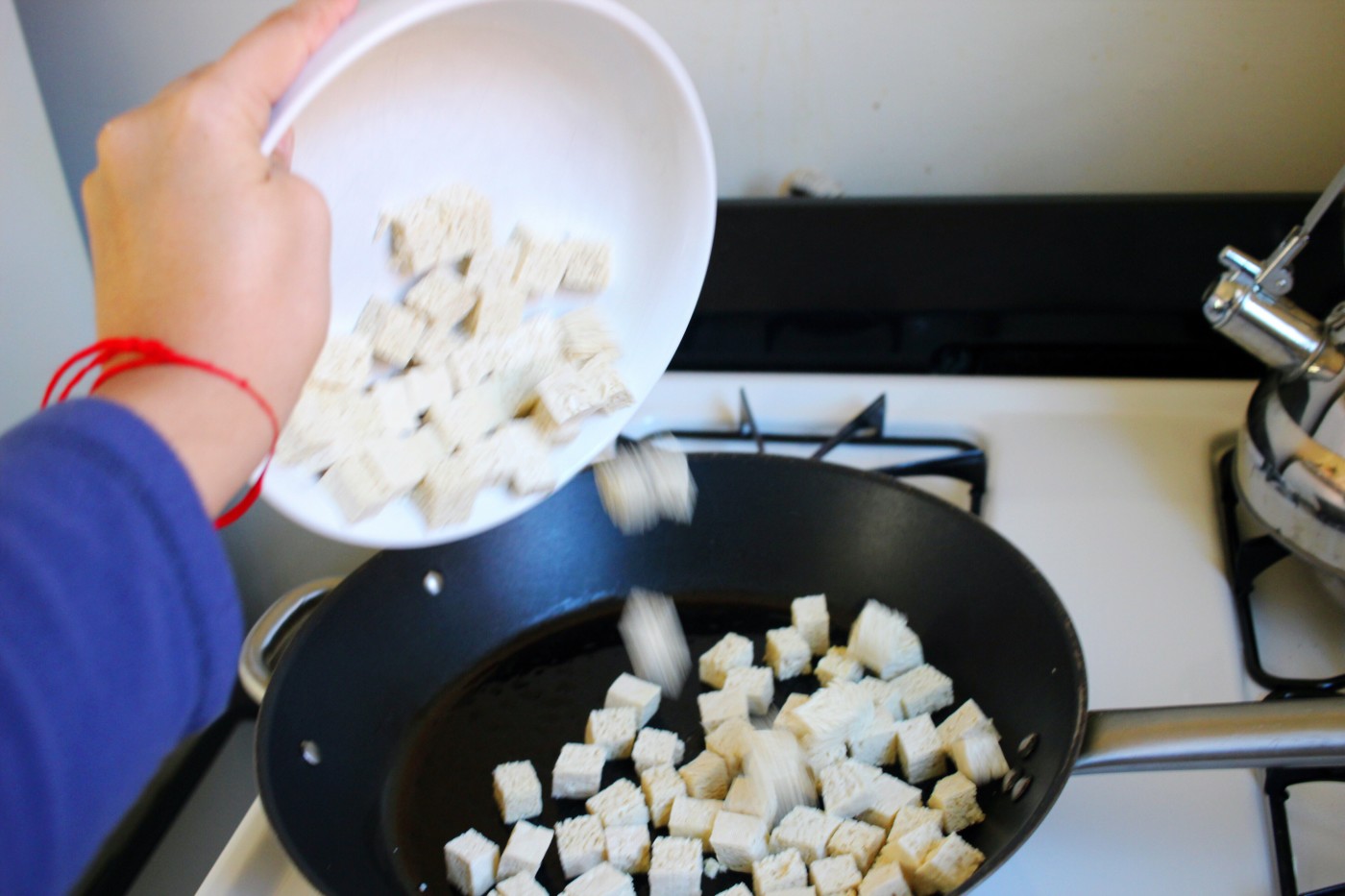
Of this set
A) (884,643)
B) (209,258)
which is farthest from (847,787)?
(209,258)

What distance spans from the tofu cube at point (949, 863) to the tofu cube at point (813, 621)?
229mm

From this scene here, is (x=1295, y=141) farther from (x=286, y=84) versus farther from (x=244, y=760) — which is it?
(x=244, y=760)

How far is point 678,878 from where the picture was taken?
28.3 inches

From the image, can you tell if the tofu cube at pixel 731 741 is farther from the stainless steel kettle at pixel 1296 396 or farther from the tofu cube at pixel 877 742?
the stainless steel kettle at pixel 1296 396

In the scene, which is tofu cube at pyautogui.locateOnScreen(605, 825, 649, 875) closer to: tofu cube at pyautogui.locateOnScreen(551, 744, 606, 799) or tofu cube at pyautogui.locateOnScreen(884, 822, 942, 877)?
tofu cube at pyautogui.locateOnScreen(551, 744, 606, 799)

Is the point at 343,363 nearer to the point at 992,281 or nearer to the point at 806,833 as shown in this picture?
the point at 806,833

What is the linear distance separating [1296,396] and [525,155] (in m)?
0.59

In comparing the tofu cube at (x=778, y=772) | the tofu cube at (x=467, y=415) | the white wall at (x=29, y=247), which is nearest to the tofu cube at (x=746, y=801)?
the tofu cube at (x=778, y=772)

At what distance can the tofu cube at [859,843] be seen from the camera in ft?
2.40

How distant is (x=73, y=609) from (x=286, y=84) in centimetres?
27

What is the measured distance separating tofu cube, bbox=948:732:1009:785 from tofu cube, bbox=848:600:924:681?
100 millimetres

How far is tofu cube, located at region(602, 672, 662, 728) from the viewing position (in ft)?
2.77

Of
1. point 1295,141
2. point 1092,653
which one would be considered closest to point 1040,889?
point 1092,653

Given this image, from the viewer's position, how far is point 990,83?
0.98 m
